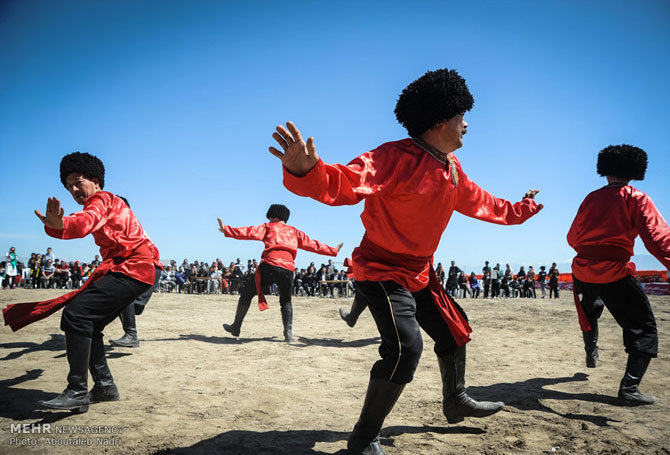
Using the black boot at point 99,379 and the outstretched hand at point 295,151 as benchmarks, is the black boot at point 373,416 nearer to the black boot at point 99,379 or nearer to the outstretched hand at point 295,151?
the outstretched hand at point 295,151

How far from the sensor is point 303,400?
3574 mm

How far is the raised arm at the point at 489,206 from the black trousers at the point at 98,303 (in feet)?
9.02

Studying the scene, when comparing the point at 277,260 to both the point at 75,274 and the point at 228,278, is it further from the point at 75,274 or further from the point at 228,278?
the point at 75,274

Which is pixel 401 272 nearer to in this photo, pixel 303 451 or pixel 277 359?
pixel 303 451

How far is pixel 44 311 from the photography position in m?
3.39

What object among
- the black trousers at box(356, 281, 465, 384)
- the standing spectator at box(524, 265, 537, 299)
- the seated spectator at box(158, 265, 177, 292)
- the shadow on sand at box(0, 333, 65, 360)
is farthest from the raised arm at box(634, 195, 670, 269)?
the seated spectator at box(158, 265, 177, 292)

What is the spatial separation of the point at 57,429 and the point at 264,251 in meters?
4.15

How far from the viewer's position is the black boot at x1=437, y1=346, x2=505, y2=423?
112 inches

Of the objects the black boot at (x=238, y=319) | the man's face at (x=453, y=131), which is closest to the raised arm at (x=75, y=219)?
the man's face at (x=453, y=131)

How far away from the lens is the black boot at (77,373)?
3023 millimetres

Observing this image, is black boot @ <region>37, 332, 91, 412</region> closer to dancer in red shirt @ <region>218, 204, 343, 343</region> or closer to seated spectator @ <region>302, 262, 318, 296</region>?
Answer: dancer in red shirt @ <region>218, 204, 343, 343</region>

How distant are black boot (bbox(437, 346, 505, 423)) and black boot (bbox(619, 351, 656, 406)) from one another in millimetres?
1462

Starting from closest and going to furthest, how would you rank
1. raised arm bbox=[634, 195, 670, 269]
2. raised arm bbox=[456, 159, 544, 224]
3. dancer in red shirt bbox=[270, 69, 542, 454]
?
dancer in red shirt bbox=[270, 69, 542, 454]
raised arm bbox=[456, 159, 544, 224]
raised arm bbox=[634, 195, 670, 269]

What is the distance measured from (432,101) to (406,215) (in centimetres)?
82
